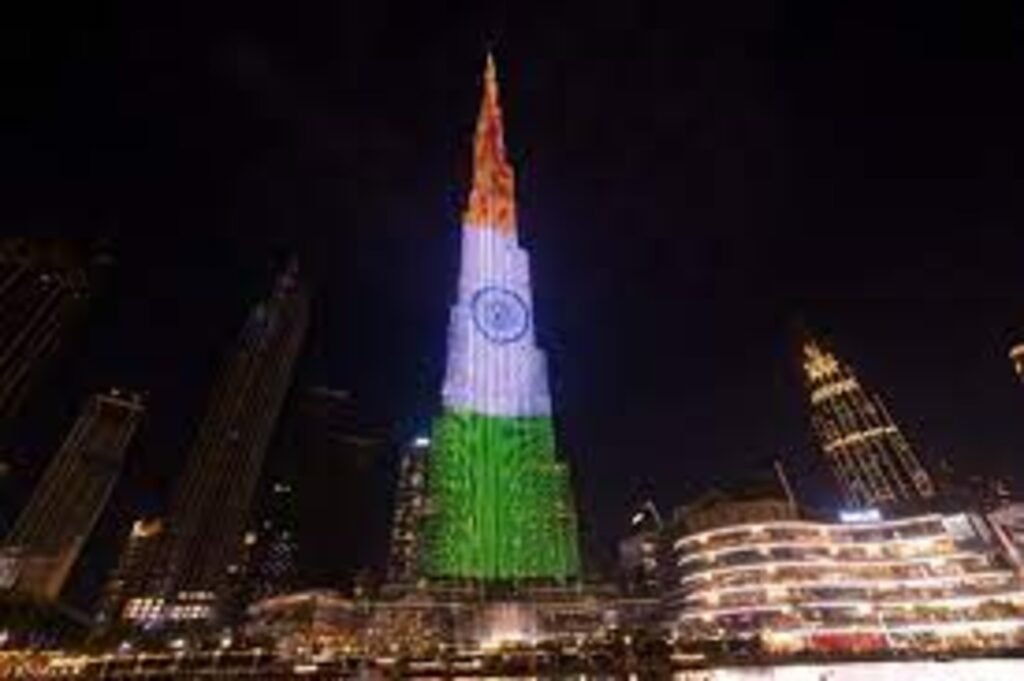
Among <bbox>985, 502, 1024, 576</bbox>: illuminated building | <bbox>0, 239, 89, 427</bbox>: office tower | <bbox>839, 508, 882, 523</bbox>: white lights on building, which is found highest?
<bbox>839, 508, 882, 523</bbox>: white lights on building

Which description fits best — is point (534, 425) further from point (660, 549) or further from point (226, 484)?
point (226, 484)

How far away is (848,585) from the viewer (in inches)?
4252

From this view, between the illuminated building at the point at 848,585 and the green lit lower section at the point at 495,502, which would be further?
the green lit lower section at the point at 495,502

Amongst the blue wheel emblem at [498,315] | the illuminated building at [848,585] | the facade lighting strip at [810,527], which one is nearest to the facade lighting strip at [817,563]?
the illuminated building at [848,585]

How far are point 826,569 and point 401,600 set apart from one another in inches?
2803

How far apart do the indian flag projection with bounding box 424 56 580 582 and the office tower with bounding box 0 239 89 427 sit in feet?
358

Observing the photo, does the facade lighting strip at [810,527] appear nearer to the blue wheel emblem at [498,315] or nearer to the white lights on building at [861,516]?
the white lights on building at [861,516]

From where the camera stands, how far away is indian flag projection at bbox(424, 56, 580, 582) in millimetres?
160375

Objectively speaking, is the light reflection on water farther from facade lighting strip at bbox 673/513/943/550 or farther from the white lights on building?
the white lights on building

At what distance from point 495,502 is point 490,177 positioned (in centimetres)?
6778

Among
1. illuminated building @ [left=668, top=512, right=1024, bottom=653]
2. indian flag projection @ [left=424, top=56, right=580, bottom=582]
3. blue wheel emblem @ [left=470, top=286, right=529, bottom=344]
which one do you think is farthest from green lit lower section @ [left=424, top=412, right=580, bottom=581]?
illuminated building @ [left=668, top=512, right=1024, bottom=653]

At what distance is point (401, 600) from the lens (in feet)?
471

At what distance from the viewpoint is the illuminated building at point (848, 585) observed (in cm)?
10094

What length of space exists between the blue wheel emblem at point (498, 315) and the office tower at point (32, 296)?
4379 inches
